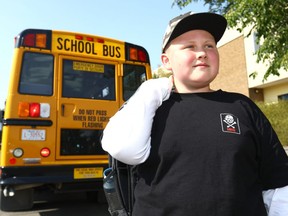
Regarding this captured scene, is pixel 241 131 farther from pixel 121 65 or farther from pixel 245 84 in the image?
pixel 245 84

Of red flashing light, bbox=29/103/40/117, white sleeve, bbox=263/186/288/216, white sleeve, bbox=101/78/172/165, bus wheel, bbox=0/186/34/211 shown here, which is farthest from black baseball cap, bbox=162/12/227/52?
bus wheel, bbox=0/186/34/211

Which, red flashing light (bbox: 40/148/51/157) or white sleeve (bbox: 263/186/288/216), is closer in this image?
white sleeve (bbox: 263/186/288/216)

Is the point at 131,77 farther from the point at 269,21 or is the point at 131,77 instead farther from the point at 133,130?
the point at 133,130

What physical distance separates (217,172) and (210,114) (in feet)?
0.85

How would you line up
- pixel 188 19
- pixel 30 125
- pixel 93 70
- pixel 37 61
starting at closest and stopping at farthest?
pixel 188 19 < pixel 30 125 < pixel 37 61 < pixel 93 70

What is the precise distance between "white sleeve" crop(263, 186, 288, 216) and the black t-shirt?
0.09ft

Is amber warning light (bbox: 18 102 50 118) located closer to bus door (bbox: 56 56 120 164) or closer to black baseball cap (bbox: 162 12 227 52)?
bus door (bbox: 56 56 120 164)

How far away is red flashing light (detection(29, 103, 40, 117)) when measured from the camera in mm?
4820

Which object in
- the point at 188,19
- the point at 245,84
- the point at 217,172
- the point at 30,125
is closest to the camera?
the point at 217,172

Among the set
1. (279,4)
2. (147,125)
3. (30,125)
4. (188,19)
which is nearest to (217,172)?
(147,125)

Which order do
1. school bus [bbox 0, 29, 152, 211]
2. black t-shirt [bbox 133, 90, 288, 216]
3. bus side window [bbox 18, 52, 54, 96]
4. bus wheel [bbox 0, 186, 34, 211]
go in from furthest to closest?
bus side window [bbox 18, 52, 54, 96] < bus wheel [bbox 0, 186, 34, 211] < school bus [bbox 0, 29, 152, 211] < black t-shirt [bbox 133, 90, 288, 216]

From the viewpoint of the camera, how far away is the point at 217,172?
1428 mm

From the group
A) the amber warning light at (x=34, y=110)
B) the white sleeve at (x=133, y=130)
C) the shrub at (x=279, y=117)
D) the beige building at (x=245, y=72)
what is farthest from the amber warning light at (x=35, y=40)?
the beige building at (x=245, y=72)

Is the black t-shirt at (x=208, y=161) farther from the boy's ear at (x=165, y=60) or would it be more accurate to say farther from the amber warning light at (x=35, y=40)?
the amber warning light at (x=35, y=40)
